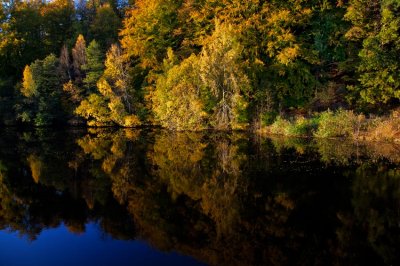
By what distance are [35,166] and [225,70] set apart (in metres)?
18.9

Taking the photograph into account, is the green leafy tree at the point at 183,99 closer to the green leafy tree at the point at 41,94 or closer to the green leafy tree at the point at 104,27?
the green leafy tree at the point at 41,94

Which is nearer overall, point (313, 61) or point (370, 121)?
point (370, 121)

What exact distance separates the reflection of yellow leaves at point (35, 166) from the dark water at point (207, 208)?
0.06m

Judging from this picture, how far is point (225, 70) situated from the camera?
3294 centimetres

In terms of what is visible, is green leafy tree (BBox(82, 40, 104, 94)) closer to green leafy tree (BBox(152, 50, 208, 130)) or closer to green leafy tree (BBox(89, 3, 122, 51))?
green leafy tree (BBox(89, 3, 122, 51))

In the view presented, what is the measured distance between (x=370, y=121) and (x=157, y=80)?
856 inches

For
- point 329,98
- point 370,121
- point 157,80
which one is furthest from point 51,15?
point 370,121

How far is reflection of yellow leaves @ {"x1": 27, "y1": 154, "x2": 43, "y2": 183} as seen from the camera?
17.7 metres

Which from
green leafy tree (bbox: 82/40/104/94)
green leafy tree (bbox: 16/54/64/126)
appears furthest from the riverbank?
green leafy tree (bbox: 16/54/64/126)

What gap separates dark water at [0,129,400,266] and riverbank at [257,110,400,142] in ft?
11.4

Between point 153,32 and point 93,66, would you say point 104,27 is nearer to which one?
point 93,66

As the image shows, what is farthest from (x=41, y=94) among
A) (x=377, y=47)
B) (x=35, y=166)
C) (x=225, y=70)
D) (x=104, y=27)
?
(x=377, y=47)

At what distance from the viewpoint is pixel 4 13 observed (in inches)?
2073

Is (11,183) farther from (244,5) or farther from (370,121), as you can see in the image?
(244,5)
